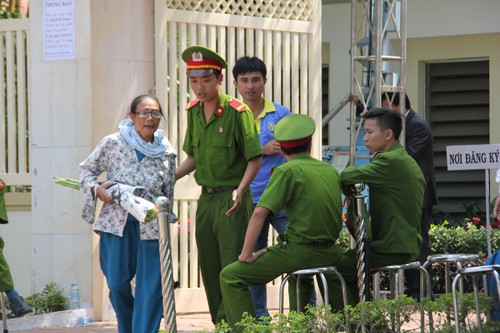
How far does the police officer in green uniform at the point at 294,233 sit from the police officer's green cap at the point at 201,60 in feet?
2.74

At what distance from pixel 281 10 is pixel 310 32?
341 mm

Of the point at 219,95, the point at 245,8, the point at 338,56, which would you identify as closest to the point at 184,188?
the point at 245,8

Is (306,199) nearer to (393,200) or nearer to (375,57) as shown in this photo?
(393,200)

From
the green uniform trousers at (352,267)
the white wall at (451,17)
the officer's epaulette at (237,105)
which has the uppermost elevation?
the white wall at (451,17)

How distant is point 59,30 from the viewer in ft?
30.4

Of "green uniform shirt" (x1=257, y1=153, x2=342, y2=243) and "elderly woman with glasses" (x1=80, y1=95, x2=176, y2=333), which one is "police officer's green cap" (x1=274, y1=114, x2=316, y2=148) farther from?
"elderly woman with glasses" (x1=80, y1=95, x2=176, y2=333)

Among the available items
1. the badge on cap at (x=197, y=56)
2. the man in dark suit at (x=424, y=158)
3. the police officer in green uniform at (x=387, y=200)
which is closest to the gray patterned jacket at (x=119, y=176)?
the badge on cap at (x=197, y=56)

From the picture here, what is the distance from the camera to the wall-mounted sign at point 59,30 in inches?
363

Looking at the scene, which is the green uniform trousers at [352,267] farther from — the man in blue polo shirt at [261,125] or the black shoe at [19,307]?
the black shoe at [19,307]

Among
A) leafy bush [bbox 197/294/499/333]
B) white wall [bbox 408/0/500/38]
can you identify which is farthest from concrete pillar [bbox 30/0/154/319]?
white wall [bbox 408/0/500/38]

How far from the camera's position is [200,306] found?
9.64m

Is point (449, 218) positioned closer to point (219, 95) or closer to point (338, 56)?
point (338, 56)

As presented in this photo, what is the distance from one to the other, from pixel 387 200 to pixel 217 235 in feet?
3.72

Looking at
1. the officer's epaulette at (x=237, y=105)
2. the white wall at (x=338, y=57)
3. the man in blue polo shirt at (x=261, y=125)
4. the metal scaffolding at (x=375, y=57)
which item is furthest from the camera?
the white wall at (x=338, y=57)
